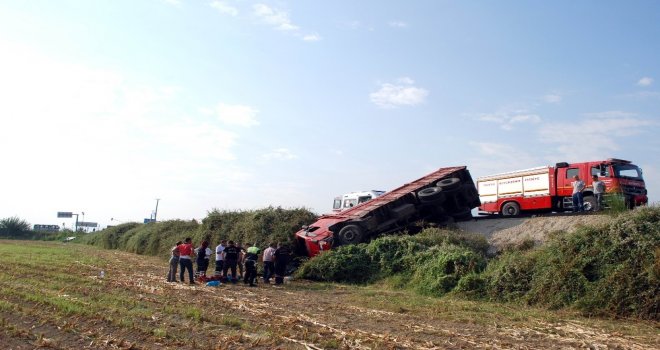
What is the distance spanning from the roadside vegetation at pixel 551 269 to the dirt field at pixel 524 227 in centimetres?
81

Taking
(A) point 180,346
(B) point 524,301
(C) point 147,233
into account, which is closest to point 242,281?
(B) point 524,301

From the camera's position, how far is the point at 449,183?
67.5 feet

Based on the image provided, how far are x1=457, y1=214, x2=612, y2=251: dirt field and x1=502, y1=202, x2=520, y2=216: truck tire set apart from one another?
14.8ft

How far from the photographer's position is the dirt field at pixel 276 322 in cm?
783

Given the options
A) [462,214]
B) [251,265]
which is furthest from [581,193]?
[251,265]

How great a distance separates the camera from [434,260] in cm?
1521

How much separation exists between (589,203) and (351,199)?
1052 centimetres

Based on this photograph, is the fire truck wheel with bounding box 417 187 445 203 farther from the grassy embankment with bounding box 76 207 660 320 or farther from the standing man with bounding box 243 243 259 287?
the standing man with bounding box 243 243 259 287

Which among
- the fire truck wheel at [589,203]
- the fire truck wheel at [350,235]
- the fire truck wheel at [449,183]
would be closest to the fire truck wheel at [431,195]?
the fire truck wheel at [449,183]

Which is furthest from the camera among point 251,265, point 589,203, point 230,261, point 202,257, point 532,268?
point 589,203

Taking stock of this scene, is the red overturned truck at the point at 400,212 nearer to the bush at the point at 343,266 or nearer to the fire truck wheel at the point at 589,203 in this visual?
the bush at the point at 343,266

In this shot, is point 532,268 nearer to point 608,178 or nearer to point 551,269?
point 551,269

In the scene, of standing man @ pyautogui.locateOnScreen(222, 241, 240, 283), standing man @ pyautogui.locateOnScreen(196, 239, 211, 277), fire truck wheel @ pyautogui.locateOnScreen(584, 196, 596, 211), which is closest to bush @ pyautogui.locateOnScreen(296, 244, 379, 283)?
standing man @ pyautogui.locateOnScreen(222, 241, 240, 283)

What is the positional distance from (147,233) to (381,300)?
28934 millimetres
